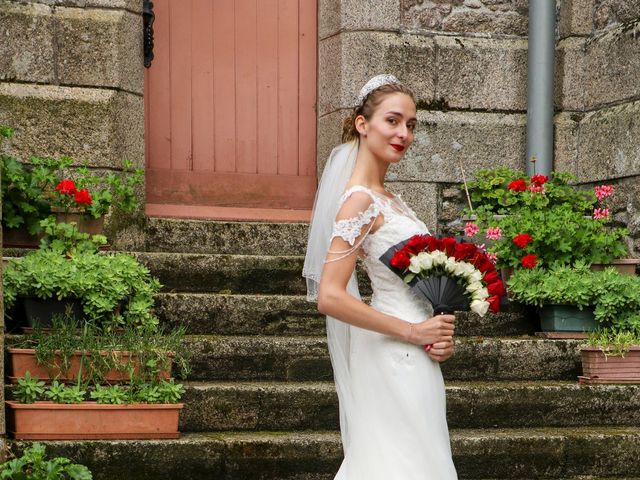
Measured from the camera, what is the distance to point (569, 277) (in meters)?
6.08

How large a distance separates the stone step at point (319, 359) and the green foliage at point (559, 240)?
626mm

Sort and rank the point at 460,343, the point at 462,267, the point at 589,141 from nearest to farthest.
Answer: the point at 462,267 < the point at 460,343 < the point at 589,141

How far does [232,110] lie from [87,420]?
10.3ft

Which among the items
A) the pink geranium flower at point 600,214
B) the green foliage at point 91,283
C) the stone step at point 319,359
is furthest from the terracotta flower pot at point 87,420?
the pink geranium flower at point 600,214

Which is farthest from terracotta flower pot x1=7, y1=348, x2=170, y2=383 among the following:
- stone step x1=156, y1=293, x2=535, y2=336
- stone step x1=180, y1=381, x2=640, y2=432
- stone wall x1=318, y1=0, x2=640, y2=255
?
stone wall x1=318, y1=0, x2=640, y2=255

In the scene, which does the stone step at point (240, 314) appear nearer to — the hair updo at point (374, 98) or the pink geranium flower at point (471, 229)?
the pink geranium flower at point (471, 229)

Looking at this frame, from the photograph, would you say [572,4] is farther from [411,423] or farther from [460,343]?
[411,423]

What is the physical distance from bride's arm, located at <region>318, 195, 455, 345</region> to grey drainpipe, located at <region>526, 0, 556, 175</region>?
397 centimetres

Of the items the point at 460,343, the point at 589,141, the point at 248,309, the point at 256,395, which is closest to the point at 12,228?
the point at 248,309

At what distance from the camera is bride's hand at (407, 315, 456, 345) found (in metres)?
3.52

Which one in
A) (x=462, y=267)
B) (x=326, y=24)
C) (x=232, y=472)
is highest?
(x=326, y=24)

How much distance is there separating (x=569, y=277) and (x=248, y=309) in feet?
5.86

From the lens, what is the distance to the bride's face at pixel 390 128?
3.57m

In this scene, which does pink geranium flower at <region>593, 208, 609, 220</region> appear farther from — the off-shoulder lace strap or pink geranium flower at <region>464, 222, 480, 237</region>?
the off-shoulder lace strap
